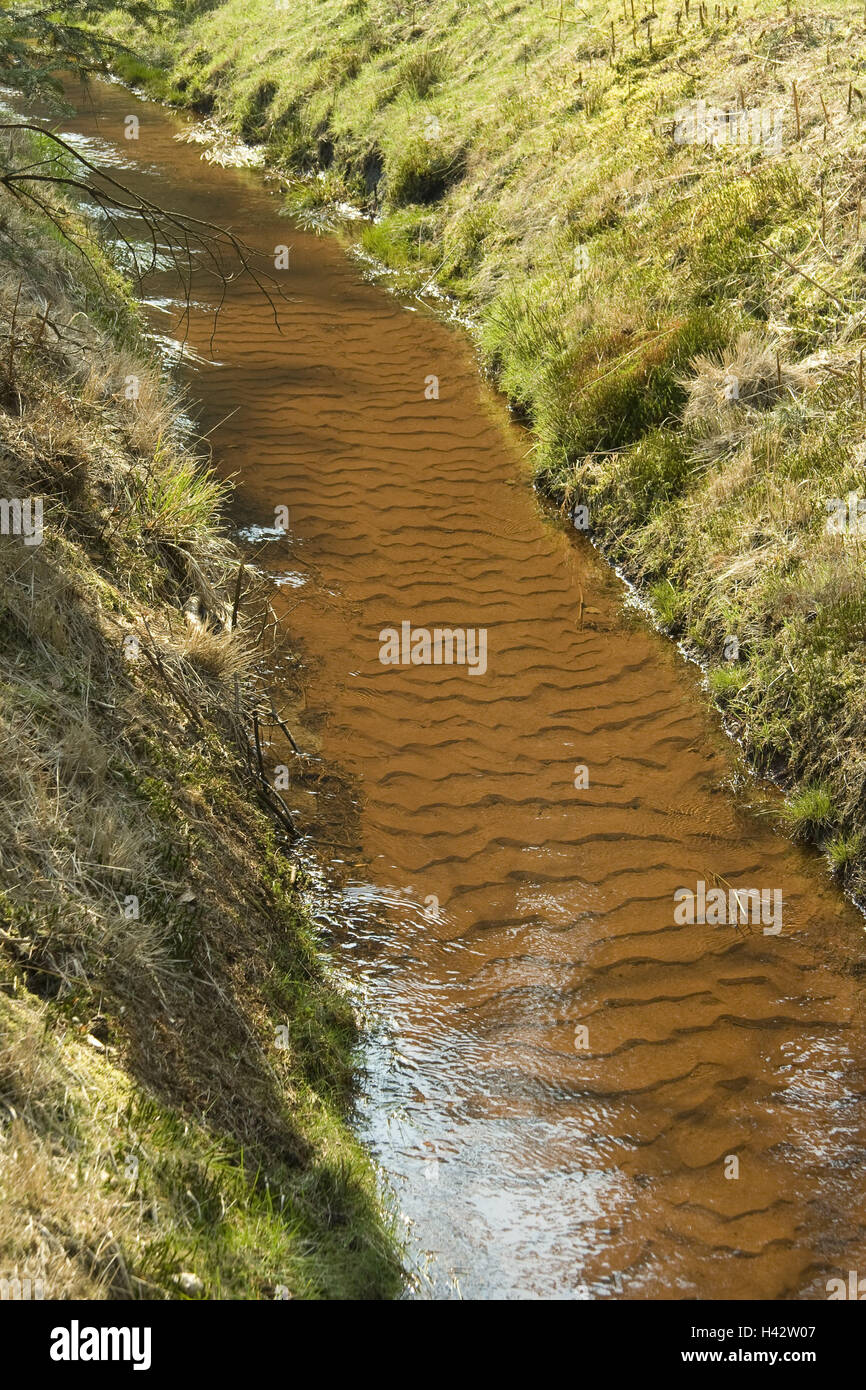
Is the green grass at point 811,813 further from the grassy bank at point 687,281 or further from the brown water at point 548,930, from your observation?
the brown water at point 548,930

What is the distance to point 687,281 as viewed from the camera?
365 inches

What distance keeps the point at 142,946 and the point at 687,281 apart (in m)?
7.37

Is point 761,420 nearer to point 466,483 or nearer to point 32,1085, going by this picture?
point 466,483

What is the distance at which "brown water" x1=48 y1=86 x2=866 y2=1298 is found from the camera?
4.24 meters

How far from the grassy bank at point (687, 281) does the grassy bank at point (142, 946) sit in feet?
9.48

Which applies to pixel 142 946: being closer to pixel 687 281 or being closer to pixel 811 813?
pixel 811 813

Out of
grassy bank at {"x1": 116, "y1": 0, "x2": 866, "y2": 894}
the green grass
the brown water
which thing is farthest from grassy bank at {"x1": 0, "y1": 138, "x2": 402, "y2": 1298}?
grassy bank at {"x1": 116, "y1": 0, "x2": 866, "y2": 894}

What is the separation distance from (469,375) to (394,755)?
5.62m

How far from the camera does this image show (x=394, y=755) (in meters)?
6.38

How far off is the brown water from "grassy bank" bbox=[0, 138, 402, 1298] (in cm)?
40

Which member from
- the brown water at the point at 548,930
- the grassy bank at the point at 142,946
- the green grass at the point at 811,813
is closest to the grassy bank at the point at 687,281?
the green grass at the point at 811,813

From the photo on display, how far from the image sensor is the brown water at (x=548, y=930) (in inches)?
167

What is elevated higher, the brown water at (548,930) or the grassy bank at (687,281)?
the grassy bank at (687,281)
